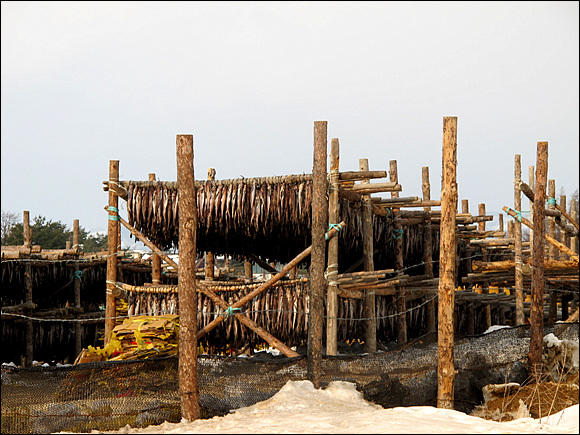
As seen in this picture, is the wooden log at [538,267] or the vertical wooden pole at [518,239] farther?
the vertical wooden pole at [518,239]

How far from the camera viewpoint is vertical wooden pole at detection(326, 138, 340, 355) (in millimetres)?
8969

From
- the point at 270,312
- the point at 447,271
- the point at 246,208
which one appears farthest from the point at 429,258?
the point at 447,271

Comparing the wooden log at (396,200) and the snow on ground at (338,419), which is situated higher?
the wooden log at (396,200)

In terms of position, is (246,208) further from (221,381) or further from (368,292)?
(221,381)

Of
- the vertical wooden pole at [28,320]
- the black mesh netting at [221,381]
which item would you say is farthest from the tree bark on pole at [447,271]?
the vertical wooden pole at [28,320]

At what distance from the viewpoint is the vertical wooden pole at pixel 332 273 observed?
29.4ft

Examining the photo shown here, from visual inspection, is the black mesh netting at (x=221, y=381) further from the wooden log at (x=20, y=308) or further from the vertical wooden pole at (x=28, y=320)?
the vertical wooden pole at (x=28, y=320)

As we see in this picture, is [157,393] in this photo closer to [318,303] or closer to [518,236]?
[318,303]

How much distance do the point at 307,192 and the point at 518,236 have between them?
238 inches

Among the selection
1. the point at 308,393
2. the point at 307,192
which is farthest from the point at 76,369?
the point at 307,192

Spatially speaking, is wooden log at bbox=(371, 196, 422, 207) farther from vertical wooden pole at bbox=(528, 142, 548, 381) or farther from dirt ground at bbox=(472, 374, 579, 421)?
dirt ground at bbox=(472, 374, 579, 421)

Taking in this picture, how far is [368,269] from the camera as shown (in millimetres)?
10500

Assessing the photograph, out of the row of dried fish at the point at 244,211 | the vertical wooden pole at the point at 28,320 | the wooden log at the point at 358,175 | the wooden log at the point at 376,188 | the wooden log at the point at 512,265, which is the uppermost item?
the wooden log at the point at 358,175

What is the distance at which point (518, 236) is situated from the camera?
13.2 m
